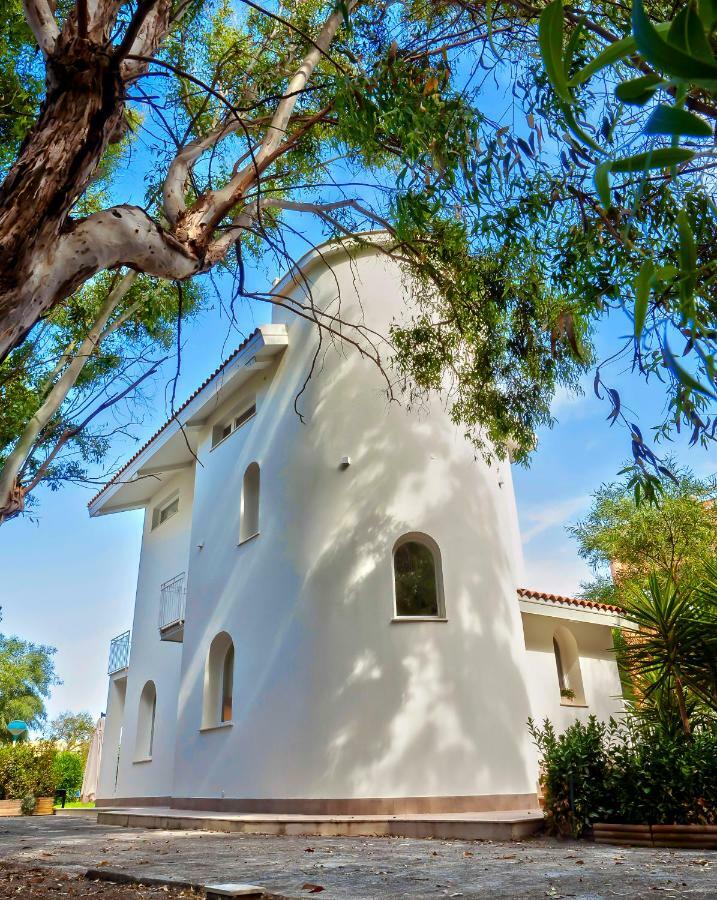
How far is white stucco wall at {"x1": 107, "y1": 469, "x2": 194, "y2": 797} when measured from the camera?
50.1 ft

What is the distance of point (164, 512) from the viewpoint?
19266mm

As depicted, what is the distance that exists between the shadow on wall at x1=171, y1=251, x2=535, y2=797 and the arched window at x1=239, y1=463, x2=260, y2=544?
54 centimetres

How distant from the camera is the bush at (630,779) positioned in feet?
21.3

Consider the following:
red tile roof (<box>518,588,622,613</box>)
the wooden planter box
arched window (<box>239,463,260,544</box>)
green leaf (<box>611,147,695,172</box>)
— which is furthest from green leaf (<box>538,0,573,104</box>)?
arched window (<box>239,463,260,544</box>)

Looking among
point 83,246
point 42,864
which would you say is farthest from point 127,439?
point 83,246

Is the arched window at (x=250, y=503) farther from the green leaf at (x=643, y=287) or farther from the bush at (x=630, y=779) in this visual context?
the green leaf at (x=643, y=287)

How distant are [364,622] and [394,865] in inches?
201

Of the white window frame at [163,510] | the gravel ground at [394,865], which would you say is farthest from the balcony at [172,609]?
the gravel ground at [394,865]

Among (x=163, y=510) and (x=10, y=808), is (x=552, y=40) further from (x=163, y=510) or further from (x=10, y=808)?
(x=10, y=808)

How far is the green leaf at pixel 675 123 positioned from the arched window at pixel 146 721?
681 inches

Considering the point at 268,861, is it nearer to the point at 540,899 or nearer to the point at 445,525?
the point at 540,899

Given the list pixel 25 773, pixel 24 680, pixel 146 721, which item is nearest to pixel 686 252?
pixel 146 721

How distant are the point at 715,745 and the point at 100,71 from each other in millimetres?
7315

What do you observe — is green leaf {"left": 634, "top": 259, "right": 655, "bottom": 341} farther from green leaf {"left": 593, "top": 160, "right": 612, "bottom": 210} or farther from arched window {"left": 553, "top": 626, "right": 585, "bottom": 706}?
arched window {"left": 553, "top": 626, "right": 585, "bottom": 706}
